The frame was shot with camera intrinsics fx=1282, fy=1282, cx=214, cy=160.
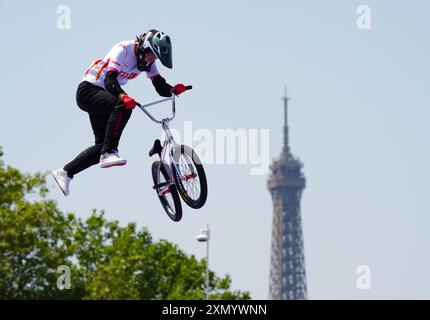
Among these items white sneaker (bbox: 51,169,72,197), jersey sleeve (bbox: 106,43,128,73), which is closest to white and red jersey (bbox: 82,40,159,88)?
jersey sleeve (bbox: 106,43,128,73)

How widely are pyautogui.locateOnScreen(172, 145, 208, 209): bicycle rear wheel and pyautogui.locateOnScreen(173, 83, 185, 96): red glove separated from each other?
3.54 feet

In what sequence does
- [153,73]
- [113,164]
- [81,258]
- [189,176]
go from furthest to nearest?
1. [81,258]
2. [153,73]
3. [189,176]
4. [113,164]

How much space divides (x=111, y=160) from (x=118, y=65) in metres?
1.62

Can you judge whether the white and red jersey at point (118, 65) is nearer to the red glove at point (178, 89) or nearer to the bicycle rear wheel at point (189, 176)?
the red glove at point (178, 89)

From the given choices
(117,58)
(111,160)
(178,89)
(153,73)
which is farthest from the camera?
(153,73)

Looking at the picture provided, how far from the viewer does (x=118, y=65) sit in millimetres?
21281

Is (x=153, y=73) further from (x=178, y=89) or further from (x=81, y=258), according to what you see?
(x=81, y=258)

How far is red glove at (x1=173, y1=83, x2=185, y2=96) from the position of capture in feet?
73.8

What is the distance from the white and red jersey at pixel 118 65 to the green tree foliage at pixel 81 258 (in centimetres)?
9778

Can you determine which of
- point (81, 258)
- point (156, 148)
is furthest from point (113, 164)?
point (81, 258)
